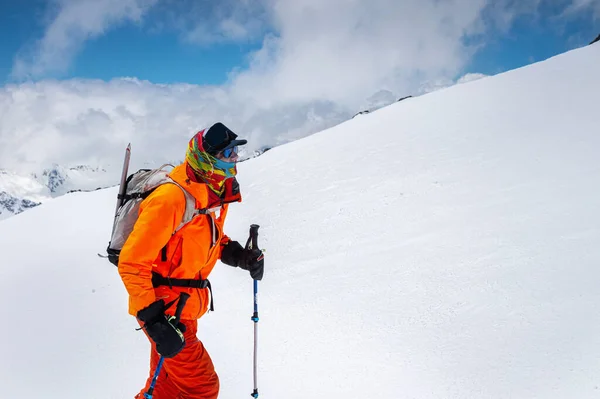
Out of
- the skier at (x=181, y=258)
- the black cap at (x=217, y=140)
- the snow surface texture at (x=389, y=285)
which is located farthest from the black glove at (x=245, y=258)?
the snow surface texture at (x=389, y=285)

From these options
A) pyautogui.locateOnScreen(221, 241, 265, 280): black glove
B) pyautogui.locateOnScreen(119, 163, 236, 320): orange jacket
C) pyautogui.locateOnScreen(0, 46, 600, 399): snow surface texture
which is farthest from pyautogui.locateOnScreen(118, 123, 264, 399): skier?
pyautogui.locateOnScreen(0, 46, 600, 399): snow surface texture

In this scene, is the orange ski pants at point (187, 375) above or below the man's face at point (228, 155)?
below

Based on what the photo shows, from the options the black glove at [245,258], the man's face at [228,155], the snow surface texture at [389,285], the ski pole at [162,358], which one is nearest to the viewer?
the ski pole at [162,358]

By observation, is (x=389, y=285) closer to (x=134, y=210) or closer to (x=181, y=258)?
(x=181, y=258)

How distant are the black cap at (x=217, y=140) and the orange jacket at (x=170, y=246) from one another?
0.25 m

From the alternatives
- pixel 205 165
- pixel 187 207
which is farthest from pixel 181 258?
pixel 205 165

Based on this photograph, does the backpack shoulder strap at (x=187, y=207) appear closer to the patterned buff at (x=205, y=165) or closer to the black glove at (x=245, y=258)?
the patterned buff at (x=205, y=165)

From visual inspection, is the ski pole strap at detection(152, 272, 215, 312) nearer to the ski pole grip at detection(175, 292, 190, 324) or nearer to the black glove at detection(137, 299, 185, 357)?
the ski pole grip at detection(175, 292, 190, 324)

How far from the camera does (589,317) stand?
461cm

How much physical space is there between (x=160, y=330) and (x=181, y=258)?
0.57 meters

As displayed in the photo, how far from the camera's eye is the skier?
2965 mm

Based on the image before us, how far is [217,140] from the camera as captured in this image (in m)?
3.34

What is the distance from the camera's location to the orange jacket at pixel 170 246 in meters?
2.94

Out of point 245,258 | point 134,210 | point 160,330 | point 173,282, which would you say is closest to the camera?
point 160,330
